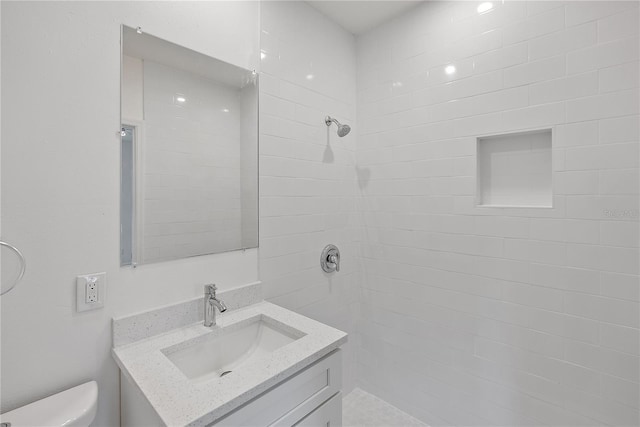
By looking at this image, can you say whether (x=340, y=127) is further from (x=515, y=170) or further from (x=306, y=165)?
(x=515, y=170)

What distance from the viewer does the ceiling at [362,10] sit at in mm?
1863

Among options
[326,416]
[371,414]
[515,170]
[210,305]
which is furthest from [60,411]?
[515,170]

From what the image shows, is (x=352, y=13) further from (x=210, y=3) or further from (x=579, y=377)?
(x=579, y=377)

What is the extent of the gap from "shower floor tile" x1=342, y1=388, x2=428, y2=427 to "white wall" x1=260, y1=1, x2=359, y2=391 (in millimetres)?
125

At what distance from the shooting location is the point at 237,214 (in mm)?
1554

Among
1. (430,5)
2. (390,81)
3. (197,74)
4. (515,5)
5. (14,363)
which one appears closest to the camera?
(14,363)

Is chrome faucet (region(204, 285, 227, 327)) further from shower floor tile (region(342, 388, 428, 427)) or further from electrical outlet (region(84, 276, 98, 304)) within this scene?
shower floor tile (region(342, 388, 428, 427))

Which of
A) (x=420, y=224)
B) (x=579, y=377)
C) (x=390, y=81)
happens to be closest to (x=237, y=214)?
(x=420, y=224)

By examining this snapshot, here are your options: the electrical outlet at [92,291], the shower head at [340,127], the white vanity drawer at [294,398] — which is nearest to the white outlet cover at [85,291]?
the electrical outlet at [92,291]

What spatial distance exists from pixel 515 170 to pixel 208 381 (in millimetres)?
1668

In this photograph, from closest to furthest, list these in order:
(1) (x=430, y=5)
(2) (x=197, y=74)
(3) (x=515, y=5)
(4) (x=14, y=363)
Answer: (4) (x=14, y=363), (2) (x=197, y=74), (3) (x=515, y=5), (1) (x=430, y=5)

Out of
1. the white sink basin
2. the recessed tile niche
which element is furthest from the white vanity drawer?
the recessed tile niche

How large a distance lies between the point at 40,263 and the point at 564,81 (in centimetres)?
217

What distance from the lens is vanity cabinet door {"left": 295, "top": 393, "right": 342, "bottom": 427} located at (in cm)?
112
